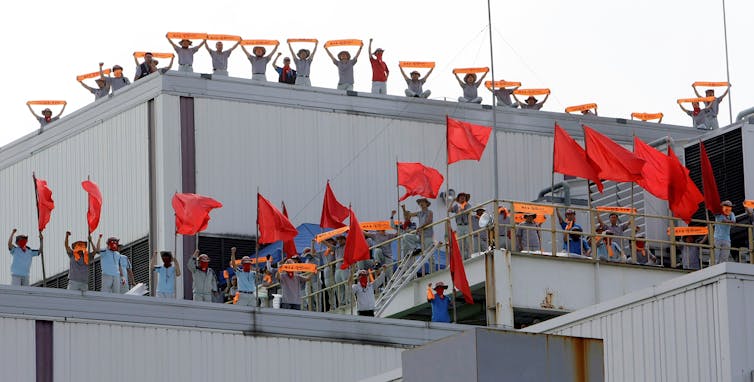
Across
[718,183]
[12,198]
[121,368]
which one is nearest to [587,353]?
[121,368]

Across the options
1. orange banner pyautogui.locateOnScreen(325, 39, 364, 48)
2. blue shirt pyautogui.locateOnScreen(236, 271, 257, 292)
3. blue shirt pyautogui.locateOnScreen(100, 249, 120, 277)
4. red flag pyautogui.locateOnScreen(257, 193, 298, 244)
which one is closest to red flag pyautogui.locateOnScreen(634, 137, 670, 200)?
red flag pyautogui.locateOnScreen(257, 193, 298, 244)

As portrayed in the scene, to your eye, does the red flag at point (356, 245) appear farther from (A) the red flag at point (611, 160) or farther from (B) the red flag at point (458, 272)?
(A) the red flag at point (611, 160)

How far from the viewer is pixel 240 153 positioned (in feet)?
183

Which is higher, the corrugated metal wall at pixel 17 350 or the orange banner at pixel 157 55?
the orange banner at pixel 157 55

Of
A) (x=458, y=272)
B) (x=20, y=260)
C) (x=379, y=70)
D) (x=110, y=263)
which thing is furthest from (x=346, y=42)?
(x=20, y=260)

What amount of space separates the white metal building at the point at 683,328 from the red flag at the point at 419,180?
59.8ft

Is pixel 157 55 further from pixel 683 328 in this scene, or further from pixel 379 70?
pixel 683 328

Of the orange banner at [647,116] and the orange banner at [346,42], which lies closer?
the orange banner at [346,42]

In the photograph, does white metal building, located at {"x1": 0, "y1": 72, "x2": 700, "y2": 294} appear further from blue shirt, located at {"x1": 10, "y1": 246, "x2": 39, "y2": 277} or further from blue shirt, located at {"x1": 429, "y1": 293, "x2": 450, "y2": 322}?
blue shirt, located at {"x1": 10, "y1": 246, "x2": 39, "y2": 277}

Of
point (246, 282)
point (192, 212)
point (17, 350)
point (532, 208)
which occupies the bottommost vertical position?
point (17, 350)

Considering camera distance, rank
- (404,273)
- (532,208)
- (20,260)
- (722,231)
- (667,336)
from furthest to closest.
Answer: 1. (404,273)
2. (722,231)
3. (532,208)
4. (20,260)
5. (667,336)

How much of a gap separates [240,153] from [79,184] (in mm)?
4767

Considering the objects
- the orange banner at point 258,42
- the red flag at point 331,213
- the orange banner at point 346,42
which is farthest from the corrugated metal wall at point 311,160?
the red flag at point 331,213

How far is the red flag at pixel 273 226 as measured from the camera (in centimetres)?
4569
